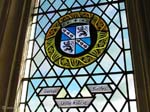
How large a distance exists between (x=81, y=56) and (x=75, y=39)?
166 millimetres

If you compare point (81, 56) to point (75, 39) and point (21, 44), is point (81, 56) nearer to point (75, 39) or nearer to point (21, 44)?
point (75, 39)

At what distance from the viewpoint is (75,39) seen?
2387 millimetres

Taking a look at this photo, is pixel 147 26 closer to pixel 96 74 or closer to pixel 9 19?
pixel 96 74

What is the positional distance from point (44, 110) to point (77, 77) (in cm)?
36

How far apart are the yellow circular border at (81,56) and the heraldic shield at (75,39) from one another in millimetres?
58

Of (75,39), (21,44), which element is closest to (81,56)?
(75,39)

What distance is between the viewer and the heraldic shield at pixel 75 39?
2352 mm

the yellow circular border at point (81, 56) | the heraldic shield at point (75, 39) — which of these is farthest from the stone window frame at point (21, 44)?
the heraldic shield at point (75, 39)

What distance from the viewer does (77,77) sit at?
2.24m

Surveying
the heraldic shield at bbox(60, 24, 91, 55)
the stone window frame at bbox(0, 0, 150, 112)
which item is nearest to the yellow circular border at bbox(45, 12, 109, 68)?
the heraldic shield at bbox(60, 24, 91, 55)

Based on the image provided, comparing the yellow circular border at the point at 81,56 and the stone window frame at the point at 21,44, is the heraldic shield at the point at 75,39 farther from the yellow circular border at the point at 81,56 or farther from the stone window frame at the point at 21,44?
the stone window frame at the point at 21,44

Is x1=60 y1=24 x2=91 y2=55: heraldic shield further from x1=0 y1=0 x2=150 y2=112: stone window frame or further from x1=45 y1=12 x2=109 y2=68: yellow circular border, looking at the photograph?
x1=0 y1=0 x2=150 y2=112: stone window frame

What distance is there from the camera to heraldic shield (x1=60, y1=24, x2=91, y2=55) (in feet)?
7.72

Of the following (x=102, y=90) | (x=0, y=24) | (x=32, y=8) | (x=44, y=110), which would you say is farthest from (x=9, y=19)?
(x=102, y=90)
